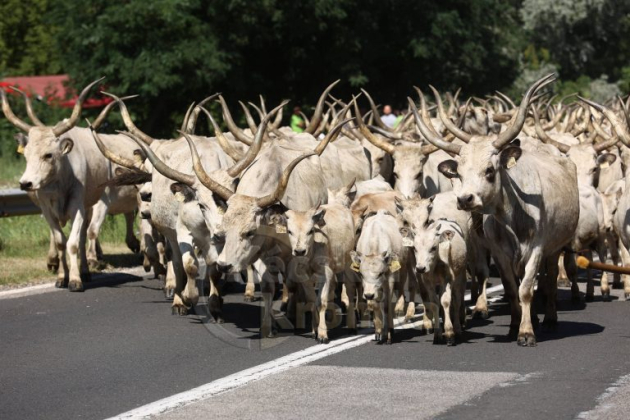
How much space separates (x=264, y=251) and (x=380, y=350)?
1.58 metres

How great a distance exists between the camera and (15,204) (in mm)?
19641

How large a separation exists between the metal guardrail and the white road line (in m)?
8.41

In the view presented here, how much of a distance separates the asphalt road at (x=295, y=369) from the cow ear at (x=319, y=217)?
3.58 feet

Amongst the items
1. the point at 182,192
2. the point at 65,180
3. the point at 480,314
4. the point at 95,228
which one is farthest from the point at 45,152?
the point at 480,314

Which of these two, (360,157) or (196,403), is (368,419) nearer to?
(196,403)

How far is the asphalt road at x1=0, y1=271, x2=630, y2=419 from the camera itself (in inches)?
362

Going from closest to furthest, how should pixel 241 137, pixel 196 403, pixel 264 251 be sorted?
1. pixel 196 403
2. pixel 264 251
3. pixel 241 137

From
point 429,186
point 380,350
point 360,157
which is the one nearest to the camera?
point 380,350

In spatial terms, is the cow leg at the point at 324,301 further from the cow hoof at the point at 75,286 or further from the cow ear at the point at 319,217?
the cow hoof at the point at 75,286

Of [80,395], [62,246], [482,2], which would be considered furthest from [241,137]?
[482,2]

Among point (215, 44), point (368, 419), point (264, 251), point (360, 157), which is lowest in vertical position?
point (368, 419)

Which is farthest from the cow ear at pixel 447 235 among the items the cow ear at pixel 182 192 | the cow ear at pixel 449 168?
the cow ear at pixel 182 192

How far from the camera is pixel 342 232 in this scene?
1263cm

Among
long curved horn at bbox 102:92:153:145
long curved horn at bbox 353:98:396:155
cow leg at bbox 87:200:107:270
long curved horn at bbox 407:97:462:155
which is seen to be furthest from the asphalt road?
cow leg at bbox 87:200:107:270
